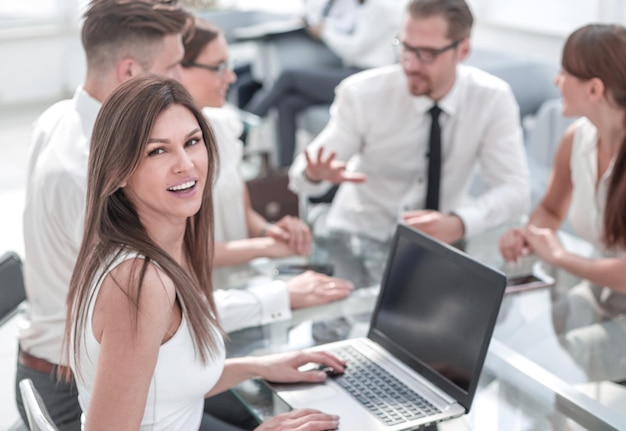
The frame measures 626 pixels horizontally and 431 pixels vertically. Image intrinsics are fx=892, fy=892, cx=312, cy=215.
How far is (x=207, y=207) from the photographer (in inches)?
71.2

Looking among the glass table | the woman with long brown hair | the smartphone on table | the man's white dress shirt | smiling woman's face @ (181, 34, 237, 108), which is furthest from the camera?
the man's white dress shirt

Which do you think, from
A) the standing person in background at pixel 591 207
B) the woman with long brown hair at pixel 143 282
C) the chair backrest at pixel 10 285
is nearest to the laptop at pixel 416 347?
the woman with long brown hair at pixel 143 282

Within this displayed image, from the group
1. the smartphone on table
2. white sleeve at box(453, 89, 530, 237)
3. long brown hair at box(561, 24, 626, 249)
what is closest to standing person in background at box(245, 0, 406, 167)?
white sleeve at box(453, 89, 530, 237)

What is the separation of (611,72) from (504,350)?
0.93m

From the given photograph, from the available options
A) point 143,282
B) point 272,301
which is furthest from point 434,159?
point 143,282

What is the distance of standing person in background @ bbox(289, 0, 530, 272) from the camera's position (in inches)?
112

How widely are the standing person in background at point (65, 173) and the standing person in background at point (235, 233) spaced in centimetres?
20

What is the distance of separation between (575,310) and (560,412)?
1.70 ft

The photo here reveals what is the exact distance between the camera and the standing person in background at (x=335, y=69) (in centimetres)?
525

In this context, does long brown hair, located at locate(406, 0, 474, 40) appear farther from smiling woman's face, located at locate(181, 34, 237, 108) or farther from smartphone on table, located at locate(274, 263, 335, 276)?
smartphone on table, located at locate(274, 263, 335, 276)

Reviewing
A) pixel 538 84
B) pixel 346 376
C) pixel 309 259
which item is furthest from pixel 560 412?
pixel 538 84

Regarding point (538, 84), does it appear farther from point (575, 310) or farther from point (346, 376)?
point (346, 376)

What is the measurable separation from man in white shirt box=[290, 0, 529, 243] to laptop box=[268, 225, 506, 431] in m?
0.86

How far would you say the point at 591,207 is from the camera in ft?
8.61
